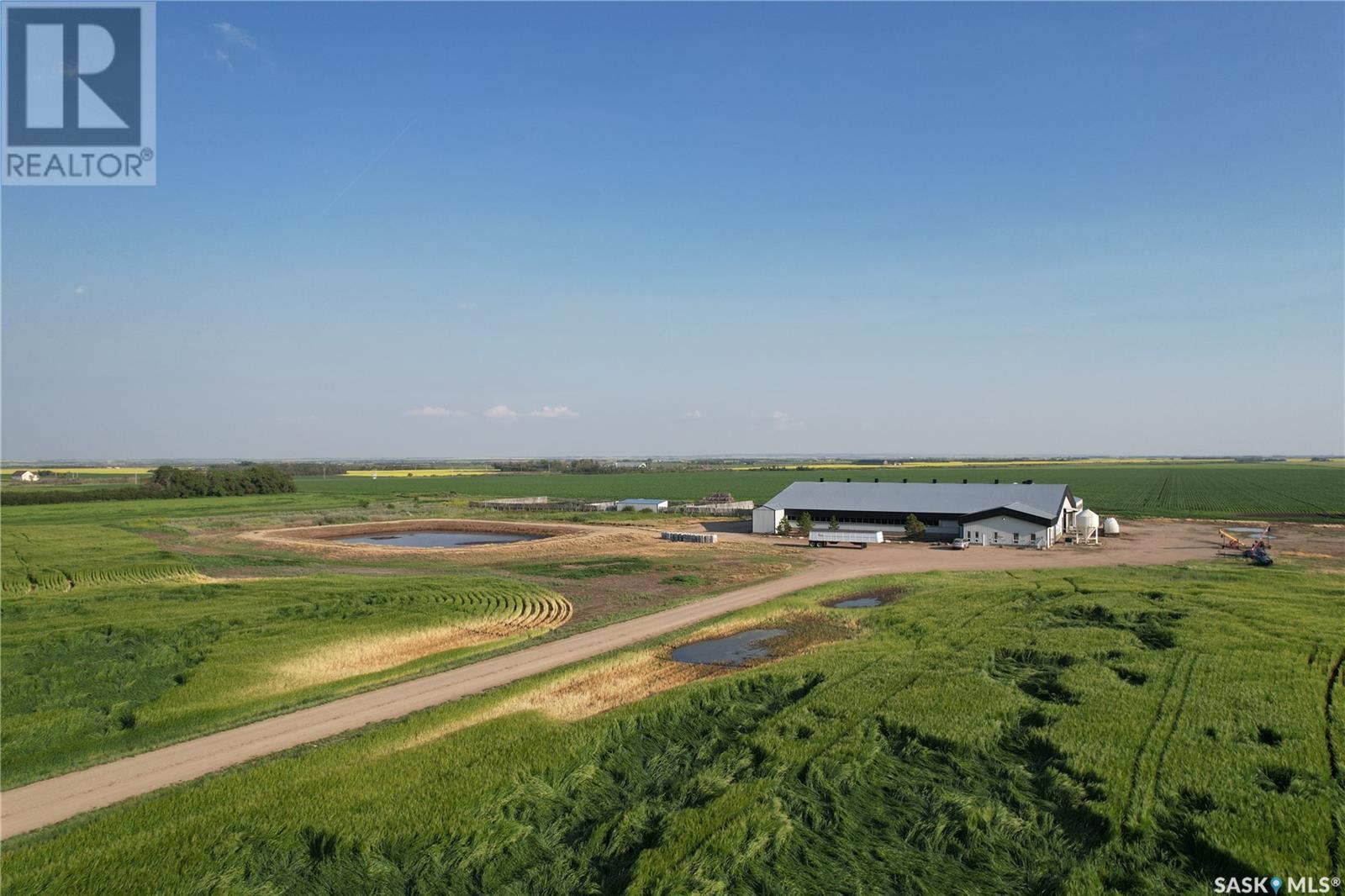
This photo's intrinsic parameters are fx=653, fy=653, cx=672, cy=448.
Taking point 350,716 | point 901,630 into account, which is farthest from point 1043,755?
point 350,716

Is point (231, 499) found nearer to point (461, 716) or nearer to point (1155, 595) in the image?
point (461, 716)

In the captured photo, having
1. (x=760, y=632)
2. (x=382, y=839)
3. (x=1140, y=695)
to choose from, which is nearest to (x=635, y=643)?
(x=760, y=632)

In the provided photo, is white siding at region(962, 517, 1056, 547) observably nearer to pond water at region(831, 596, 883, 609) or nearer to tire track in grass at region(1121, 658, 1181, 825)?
pond water at region(831, 596, 883, 609)

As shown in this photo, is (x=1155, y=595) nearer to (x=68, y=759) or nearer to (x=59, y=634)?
(x=68, y=759)

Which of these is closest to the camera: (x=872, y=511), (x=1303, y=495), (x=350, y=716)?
(x=350, y=716)

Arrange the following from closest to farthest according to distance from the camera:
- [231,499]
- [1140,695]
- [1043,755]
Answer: [1043,755]
[1140,695]
[231,499]

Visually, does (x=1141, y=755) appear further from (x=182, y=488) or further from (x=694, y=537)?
(x=182, y=488)

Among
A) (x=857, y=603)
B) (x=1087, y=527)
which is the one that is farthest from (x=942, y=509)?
(x=857, y=603)

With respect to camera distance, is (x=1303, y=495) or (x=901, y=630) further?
(x=1303, y=495)
